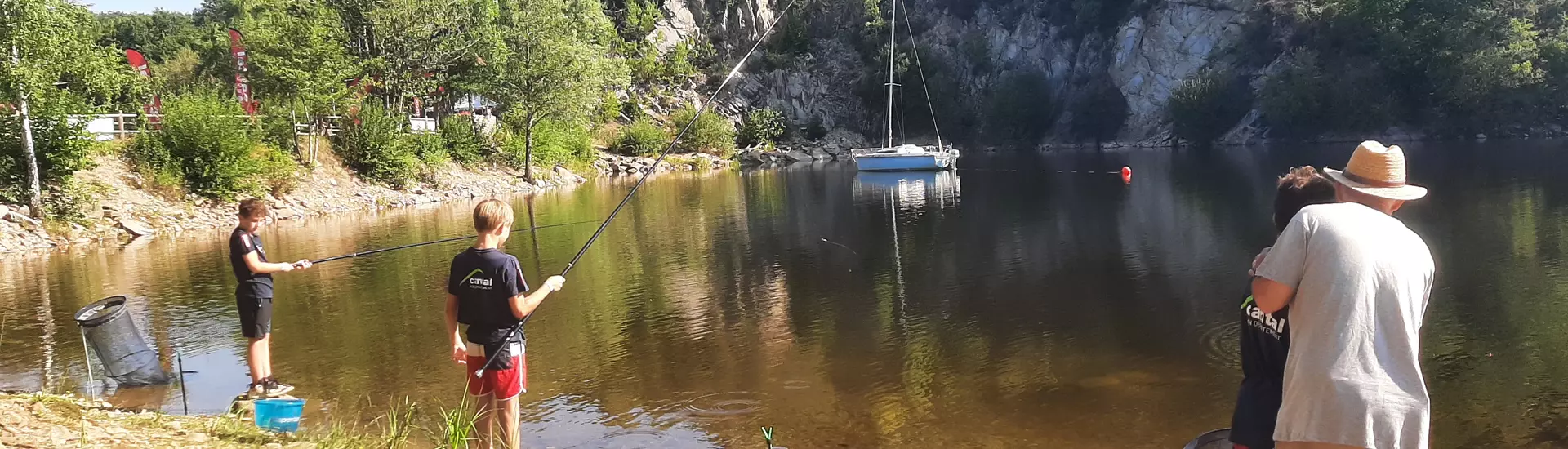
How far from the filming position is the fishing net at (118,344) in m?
7.74

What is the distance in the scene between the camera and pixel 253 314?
7.64 m

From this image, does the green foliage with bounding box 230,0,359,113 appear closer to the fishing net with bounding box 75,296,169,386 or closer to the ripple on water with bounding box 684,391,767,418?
the fishing net with bounding box 75,296,169,386

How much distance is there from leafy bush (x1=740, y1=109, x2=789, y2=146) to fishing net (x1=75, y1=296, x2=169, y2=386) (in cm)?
6330

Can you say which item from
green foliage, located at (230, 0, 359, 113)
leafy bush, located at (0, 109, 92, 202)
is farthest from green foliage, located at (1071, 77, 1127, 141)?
leafy bush, located at (0, 109, 92, 202)

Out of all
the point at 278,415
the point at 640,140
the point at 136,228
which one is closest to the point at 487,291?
the point at 278,415

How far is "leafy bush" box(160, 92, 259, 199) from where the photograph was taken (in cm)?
2712

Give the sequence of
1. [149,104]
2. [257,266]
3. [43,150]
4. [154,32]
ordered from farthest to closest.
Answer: [154,32] < [149,104] < [43,150] < [257,266]

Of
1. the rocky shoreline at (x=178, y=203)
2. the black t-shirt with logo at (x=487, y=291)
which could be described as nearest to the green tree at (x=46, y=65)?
the rocky shoreline at (x=178, y=203)

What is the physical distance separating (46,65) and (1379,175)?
989 inches

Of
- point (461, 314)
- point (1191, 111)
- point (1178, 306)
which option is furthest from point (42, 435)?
point (1191, 111)

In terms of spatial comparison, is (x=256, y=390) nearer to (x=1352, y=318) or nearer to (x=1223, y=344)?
(x=1352, y=318)

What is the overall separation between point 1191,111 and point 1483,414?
218 feet

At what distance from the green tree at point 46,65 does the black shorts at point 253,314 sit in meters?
17.7

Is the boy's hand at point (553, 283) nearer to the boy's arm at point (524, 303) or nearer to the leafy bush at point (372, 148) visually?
the boy's arm at point (524, 303)
